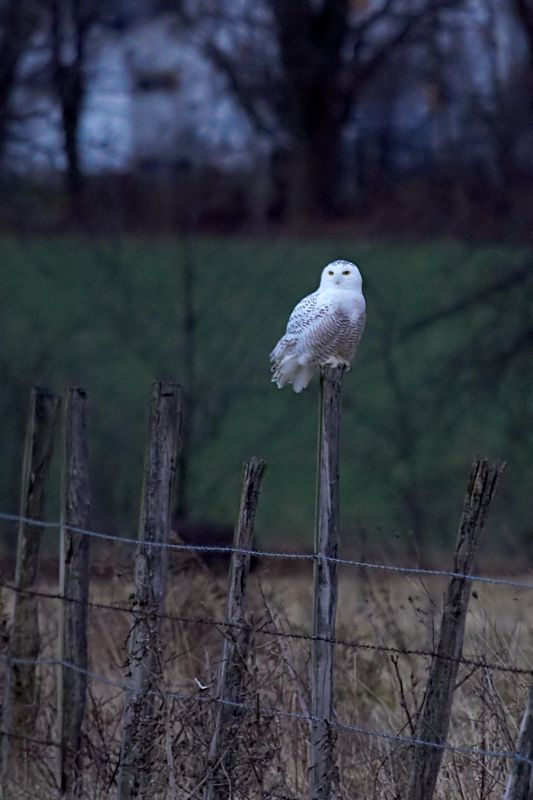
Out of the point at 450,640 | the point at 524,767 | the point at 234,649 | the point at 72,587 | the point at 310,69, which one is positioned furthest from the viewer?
the point at 310,69

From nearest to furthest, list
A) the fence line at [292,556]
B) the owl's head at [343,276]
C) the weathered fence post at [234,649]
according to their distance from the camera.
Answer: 1. the fence line at [292,556]
2. the weathered fence post at [234,649]
3. the owl's head at [343,276]

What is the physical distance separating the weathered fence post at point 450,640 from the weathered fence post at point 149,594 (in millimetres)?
855

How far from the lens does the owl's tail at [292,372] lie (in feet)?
15.6

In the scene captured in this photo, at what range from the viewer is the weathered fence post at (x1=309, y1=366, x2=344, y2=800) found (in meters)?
3.86

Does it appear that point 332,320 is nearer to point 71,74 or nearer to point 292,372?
point 292,372

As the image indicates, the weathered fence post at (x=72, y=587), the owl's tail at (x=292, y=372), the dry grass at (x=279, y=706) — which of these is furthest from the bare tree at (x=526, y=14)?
the weathered fence post at (x=72, y=587)

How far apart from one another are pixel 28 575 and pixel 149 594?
3.15 ft

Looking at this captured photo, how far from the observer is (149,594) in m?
4.30

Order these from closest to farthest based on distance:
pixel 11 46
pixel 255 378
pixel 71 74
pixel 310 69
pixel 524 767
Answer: pixel 524 767, pixel 255 378, pixel 11 46, pixel 71 74, pixel 310 69

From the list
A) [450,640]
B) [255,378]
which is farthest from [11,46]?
[450,640]

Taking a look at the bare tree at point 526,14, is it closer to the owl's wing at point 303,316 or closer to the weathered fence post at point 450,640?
the owl's wing at point 303,316

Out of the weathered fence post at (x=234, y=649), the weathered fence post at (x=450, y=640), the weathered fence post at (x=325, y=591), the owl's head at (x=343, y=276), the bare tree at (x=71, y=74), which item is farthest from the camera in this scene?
the bare tree at (x=71, y=74)

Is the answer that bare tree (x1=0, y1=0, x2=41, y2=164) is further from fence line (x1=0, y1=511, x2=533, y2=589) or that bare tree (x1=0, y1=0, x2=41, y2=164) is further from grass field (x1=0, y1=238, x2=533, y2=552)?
fence line (x1=0, y1=511, x2=533, y2=589)

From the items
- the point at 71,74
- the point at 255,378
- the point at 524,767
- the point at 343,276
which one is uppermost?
the point at 71,74
